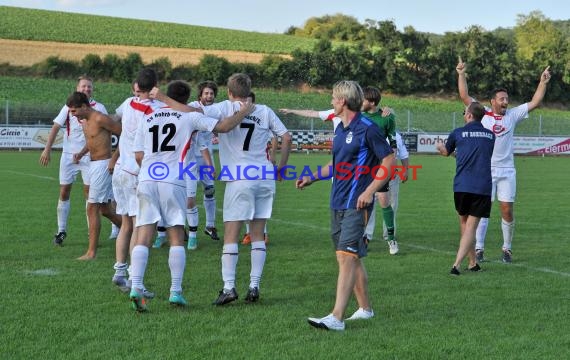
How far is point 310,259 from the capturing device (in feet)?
31.4

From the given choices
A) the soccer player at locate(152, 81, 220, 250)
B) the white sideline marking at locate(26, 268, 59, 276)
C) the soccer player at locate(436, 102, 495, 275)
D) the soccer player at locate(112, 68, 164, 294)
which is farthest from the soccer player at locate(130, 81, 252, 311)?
Result: the soccer player at locate(436, 102, 495, 275)

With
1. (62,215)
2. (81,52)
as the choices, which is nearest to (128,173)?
(62,215)

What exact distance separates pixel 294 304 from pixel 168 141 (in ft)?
6.10

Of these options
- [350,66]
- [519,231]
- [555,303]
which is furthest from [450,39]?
[555,303]

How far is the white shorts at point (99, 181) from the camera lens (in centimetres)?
941

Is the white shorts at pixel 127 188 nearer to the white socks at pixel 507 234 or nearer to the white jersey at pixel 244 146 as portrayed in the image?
the white jersey at pixel 244 146

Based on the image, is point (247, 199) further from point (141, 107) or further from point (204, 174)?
point (204, 174)

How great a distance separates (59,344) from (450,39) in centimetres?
7799

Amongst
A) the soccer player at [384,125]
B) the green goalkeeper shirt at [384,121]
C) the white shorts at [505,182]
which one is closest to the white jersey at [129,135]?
the soccer player at [384,125]

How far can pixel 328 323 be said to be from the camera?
6.05 metres

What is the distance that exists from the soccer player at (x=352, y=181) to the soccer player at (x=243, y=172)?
1018 mm

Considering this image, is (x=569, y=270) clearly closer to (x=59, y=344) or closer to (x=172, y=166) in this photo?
(x=172, y=166)

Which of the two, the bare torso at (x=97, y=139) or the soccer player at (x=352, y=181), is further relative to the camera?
the bare torso at (x=97, y=139)

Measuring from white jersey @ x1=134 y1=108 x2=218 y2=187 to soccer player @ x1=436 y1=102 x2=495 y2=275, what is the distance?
10.8 ft
